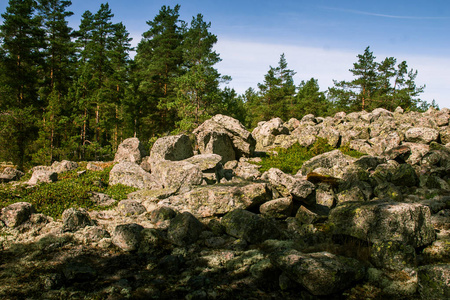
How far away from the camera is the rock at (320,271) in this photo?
5578 mm

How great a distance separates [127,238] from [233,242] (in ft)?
11.0

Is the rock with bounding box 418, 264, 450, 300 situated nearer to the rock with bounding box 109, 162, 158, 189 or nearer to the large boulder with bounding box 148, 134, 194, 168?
the rock with bounding box 109, 162, 158, 189

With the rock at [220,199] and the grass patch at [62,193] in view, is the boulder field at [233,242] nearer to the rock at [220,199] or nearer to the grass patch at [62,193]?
the rock at [220,199]

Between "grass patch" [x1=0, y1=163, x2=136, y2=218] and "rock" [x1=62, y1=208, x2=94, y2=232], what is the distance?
1.54 meters

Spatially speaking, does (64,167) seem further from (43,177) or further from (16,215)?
(16,215)

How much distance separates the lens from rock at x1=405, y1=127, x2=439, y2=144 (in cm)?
2500

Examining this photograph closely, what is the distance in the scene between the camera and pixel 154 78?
34.6 metres

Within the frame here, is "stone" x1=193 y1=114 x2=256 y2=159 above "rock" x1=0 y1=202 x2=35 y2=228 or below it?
above

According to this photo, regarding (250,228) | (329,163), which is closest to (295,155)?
(329,163)

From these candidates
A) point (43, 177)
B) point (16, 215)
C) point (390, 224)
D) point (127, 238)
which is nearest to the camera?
point (390, 224)

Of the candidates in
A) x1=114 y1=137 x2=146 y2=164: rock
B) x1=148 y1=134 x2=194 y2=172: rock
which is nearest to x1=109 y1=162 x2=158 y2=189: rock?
x1=148 y1=134 x2=194 y2=172: rock

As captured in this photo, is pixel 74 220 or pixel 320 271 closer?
pixel 320 271

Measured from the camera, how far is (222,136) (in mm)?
22078

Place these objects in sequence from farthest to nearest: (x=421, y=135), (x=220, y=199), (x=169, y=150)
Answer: (x=421, y=135) < (x=169, y=150) < (x=220, y=199)
